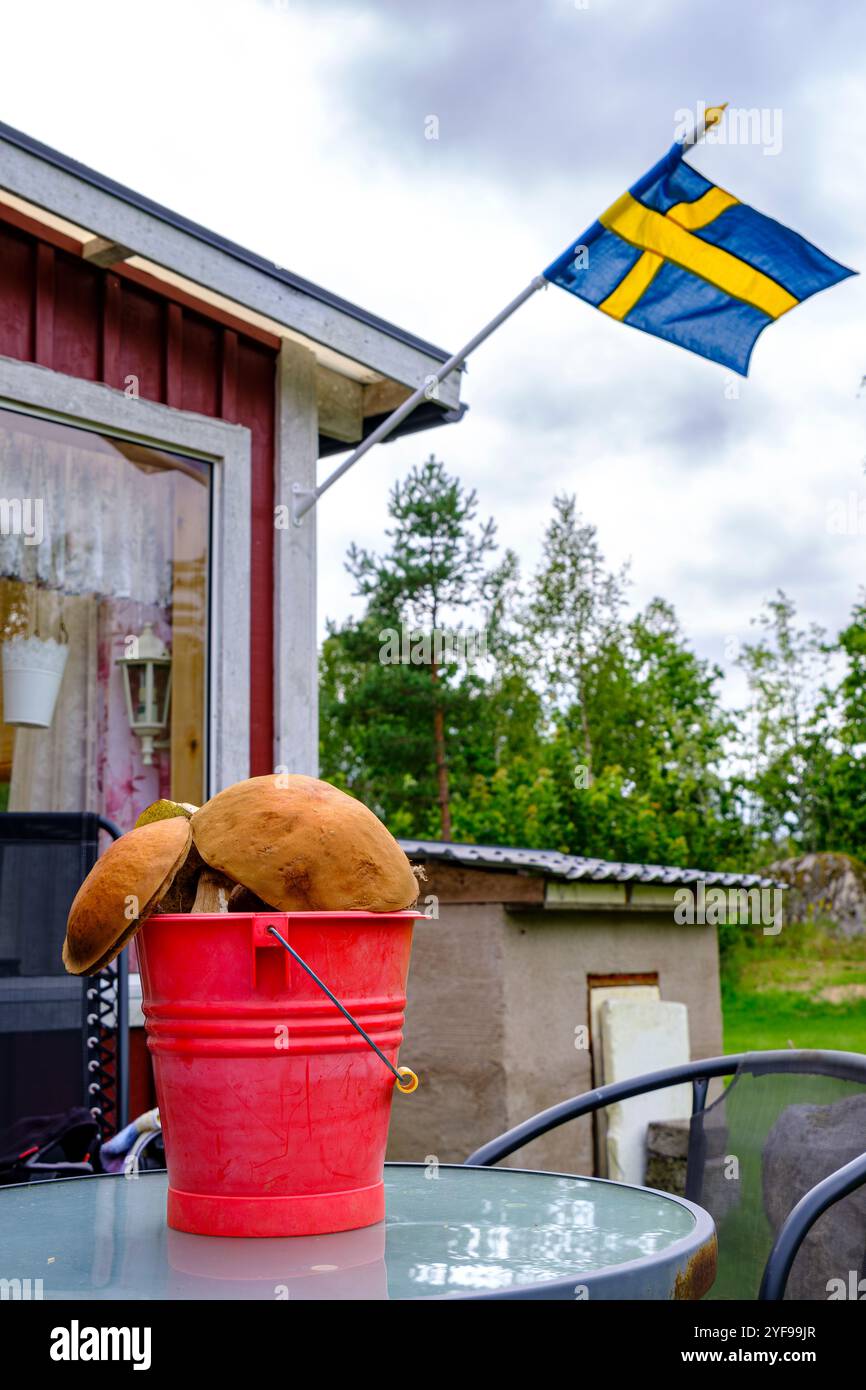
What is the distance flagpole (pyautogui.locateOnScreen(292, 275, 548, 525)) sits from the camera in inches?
173

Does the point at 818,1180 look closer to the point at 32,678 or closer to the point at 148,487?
the point at 32,678

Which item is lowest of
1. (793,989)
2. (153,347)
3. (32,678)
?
(793,989)

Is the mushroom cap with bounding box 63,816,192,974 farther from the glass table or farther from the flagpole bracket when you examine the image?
the flagpole bracket

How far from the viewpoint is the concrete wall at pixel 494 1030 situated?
4664 mm

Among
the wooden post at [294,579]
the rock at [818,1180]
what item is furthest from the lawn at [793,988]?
the rock at [818,1180]

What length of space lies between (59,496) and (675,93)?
Result: 947cm

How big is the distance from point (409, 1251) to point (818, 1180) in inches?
29.0

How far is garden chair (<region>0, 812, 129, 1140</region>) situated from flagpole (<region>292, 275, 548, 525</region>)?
64.9 inches

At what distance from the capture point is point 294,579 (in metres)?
4.61

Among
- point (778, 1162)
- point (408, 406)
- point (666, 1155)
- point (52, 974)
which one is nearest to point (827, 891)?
point (666, 1155)

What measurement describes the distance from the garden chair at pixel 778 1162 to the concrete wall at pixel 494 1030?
2.73 meters

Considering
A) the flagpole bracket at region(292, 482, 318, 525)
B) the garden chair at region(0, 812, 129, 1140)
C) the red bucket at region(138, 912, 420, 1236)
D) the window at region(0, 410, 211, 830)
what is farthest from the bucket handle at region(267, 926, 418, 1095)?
the flagpole bracket at region(292, 482, 318, 525)

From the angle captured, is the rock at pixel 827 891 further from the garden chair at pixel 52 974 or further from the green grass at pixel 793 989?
the garden chair at pixel 52 974
